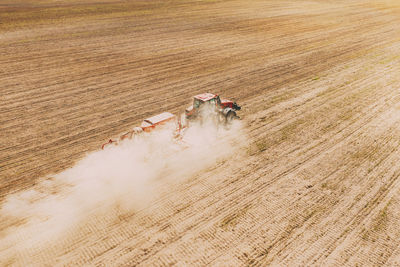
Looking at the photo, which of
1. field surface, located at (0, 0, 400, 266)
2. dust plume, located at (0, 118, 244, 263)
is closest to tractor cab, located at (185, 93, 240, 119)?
dust plume, located at (0, 118, 244, 263)

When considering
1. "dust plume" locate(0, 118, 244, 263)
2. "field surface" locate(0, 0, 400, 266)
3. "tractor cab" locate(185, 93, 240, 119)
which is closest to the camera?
"field surface" locate(0, 0, 400, 266)

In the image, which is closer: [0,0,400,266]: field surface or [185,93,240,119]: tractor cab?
[0,0,400,266]: field surface

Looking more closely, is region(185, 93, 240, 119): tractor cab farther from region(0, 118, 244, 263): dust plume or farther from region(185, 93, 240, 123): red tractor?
region(0, 118, 244, 263): dust plume

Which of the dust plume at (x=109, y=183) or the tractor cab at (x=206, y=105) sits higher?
Answer: the tractor cab at (x=206, y=105)

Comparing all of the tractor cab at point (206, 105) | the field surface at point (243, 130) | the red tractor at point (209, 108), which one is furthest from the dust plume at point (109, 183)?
the tractor cab at point (206, 105)

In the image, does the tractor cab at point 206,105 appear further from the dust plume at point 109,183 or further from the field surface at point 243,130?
the field surface at point 243,130

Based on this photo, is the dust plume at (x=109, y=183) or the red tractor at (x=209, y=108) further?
the red tractor at (x=209, y=108)
